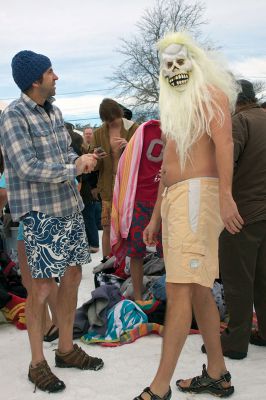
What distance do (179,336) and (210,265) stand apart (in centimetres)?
39

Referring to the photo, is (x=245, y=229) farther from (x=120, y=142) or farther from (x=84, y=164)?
(x=120, y=142)

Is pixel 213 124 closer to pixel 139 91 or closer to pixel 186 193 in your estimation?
pixel 186 193

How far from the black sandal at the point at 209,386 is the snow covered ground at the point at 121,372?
0.03 m

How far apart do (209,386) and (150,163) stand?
1906mm

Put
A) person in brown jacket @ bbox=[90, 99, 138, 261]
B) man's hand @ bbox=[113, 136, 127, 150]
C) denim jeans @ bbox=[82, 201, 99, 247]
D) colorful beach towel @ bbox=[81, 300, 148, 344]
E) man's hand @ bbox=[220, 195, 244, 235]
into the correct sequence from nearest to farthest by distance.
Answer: man's hand @ bbox=[220, 195, 244, 235], colorful beach towel @ bbox=[81, 300, 148, 344], man's hand @ bbox=[113, 136, 127, 150], person in brown jacket @ bbox=[90, 99, 138, 261], denim jeans @ bbox=[82, 201, 99, 247]

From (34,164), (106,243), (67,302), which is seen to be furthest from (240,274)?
(106,243)

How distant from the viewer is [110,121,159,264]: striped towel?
400 centimetres

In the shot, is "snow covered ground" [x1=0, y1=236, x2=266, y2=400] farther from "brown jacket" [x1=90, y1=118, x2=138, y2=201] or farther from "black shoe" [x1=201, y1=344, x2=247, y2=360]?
"brown jacket" [x1=90, y1=118, x2=138, y2=201]

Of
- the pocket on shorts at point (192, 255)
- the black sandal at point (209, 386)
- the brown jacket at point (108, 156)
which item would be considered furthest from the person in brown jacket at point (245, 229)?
the brown jacket at point (108, 156)

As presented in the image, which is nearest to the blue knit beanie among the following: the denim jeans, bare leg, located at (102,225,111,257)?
bare leg, located at (102,225,111,257)

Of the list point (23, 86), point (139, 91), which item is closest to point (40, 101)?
point (23, 86)

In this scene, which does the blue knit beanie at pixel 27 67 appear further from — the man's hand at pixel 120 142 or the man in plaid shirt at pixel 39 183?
the man's hand at pixel 120 142

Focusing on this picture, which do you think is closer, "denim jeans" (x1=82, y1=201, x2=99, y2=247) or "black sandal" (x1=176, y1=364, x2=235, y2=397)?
"black sandal" (x1=176, y1=364, x2=235, y2=397)

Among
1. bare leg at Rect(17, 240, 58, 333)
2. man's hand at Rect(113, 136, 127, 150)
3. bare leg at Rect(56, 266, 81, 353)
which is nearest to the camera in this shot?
bare leg at Rect(56, 266, 81, 353)
